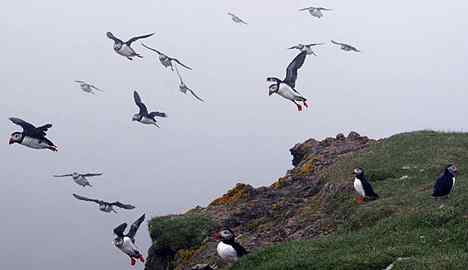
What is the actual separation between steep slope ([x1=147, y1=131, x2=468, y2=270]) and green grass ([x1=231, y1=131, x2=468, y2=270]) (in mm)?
24

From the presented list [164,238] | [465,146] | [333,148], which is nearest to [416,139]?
[465,146]

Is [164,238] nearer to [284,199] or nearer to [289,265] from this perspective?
[284,199]

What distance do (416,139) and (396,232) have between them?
10978mm

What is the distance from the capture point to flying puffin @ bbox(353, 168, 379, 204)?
22859 mm

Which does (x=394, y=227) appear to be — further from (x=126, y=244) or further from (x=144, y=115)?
(x=144, y=115)

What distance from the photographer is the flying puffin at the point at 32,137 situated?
23188 mm

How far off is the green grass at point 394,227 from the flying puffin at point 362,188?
1.13 feet

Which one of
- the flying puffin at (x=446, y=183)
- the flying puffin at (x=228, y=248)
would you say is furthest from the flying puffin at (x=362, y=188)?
the flying puffin at (x=228, y=248)

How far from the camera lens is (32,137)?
23688mm

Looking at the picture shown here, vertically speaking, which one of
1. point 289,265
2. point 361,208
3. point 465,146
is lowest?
point 289,265

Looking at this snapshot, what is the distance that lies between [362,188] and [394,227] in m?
3.65

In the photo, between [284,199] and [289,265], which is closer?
[289,265]

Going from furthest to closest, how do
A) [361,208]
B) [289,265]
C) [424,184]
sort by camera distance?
1. [424,184]
2. [361,208]
3. [289,265]

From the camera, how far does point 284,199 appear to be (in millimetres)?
28141
